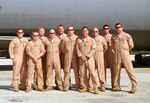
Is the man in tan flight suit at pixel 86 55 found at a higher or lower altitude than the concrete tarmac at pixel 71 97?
higher

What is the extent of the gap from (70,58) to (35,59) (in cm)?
85

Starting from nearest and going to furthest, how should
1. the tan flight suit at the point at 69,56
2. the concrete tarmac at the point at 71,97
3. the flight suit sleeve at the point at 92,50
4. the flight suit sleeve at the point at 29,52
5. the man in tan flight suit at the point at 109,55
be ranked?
the concrete tarmac at the point at 71,97, the flight suit sleeve at the point at 92,50, the flight suit sleeve at the point at 29,52, the tan flight suit at the point at 69,56, the man in tan flight suit at the point at 109,55

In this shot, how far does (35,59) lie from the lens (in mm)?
9172

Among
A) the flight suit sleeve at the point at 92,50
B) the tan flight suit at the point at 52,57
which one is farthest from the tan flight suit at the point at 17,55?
the flight suit sleeve at the point at 92,50

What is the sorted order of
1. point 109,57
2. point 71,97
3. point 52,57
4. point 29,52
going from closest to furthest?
point 71,97, point 29,52, point 52,57, point 109,57

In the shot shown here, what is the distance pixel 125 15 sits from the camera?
47.3ft

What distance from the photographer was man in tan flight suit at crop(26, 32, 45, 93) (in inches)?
363

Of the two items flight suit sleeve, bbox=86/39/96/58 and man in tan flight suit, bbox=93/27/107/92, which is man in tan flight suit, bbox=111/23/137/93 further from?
flight suit sleeve, bbox=86/39/96/58

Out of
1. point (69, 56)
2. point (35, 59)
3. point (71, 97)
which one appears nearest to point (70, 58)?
point (69, 56)

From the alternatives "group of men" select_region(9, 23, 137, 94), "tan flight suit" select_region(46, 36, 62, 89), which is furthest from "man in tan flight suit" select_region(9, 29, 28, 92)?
"tan flight suit" select_region(46, 36, 62, 89)

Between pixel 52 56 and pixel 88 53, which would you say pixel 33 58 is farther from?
pixel 88 53

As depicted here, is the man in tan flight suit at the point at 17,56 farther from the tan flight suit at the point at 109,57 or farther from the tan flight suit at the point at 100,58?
the tan flight suit at the point at 109,57

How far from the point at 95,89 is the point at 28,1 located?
5.77 meters

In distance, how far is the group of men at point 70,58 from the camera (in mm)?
9180
